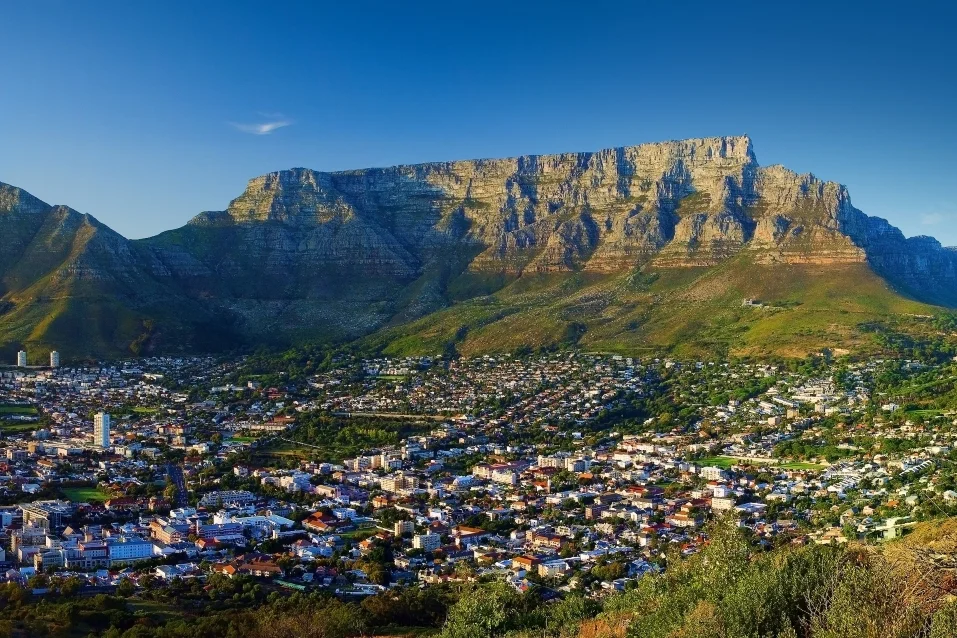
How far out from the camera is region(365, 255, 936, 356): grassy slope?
299ft

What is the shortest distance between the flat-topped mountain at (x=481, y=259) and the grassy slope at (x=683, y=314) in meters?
0.34

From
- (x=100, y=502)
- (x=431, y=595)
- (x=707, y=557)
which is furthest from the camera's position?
(x=100, y=502)

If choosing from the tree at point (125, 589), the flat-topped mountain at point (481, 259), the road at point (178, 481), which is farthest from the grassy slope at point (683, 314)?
the tree at point (125, 589)

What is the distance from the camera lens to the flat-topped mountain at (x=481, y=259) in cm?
10656

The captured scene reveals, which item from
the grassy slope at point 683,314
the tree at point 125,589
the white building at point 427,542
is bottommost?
the white building at point 427,542

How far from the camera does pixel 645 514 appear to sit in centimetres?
4462

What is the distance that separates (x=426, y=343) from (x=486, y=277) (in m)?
28.9

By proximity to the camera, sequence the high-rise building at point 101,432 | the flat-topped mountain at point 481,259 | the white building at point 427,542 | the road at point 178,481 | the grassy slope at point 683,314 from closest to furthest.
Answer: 1. the white building at point 427,542
2. the road at point 178,481
3. the high-rise building at point 101,432
4. the grassy slope at point 683,314
5. the flat-topped mountain at point 481,259

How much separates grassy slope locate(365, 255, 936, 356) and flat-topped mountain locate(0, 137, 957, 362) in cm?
34

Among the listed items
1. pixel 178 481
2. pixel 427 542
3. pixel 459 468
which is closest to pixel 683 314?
pixel 459 468

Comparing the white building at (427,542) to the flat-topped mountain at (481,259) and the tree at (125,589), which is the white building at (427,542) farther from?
the flat-topped mountain at (481,259)

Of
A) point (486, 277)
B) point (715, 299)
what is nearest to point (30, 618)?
point (715, 299)

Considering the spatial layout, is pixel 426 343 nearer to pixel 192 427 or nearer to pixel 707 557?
pixel 192 427

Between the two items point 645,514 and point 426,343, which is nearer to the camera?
point 645,514
